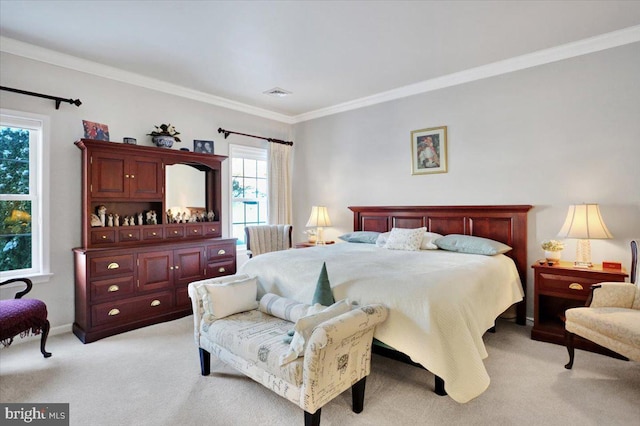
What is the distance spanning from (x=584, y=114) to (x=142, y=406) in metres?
4.54

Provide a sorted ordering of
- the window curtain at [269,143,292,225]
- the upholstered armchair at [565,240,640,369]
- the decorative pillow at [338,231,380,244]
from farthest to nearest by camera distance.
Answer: the window curtain at [269,143,292,225] < the decorative pillow at [338,231,380,244] < the upholstered armchair at [565,240,640,369]

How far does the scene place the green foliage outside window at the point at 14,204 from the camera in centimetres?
328

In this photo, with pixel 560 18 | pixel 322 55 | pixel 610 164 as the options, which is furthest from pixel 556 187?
pixel 322 55

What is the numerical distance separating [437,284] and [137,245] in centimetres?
317

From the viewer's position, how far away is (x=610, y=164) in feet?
10.6

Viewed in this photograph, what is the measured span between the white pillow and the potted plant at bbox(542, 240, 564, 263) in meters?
2.86

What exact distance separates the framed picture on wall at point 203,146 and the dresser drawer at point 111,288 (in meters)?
1.92

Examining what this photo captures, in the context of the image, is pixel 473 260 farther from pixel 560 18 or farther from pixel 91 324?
pixel 91 324

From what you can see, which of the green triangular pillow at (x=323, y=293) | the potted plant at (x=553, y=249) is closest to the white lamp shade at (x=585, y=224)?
the potted plant at (x=553, y=249)

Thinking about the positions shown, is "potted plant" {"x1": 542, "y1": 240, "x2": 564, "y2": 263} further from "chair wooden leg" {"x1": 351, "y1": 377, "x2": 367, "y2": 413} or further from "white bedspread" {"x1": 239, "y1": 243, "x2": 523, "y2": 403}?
"chair wooden leg" {"x1": 351, "y1": 377, "x2": 367, "y2": 413}

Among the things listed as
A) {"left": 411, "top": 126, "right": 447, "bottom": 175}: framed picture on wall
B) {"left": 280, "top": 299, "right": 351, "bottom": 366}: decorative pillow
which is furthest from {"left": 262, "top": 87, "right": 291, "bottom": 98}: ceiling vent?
{"left": 280, "top": 299, "right": 351, "bottom": 366}: decorative pillow

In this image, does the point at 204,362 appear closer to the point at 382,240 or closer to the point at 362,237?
the point at 382,240

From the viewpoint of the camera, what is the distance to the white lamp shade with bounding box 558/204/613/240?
2998 mm

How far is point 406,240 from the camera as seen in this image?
3852 mm
